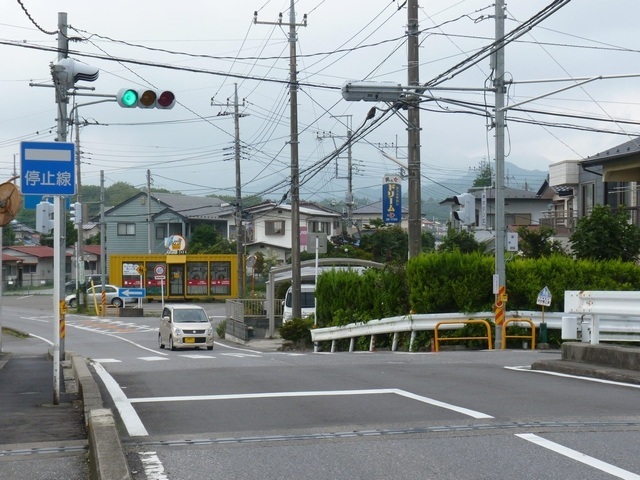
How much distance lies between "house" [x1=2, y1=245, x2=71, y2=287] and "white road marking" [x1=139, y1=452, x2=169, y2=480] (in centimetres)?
8955

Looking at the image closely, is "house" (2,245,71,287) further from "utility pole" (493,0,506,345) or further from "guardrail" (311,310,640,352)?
"utility pole" (493,0,506,345)

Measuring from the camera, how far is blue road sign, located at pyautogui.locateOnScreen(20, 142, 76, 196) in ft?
35.4

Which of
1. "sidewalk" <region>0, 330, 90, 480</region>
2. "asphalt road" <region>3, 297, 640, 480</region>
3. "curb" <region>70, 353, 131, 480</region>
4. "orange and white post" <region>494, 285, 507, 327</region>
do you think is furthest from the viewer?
"orange and white post" <region>494, 285, 507, 327</region>

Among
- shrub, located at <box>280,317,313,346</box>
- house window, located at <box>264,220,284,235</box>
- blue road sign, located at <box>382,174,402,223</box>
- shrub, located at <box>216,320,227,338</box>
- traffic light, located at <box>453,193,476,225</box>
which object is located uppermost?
house window, located at <box>264,220,284,235</box>

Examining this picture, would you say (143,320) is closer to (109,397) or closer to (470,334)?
(470,334)

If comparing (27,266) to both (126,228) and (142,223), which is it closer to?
(126,228)

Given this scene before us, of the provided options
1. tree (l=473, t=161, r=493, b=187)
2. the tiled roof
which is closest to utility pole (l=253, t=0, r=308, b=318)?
tree (l=473, t=161, r=493, b=187)

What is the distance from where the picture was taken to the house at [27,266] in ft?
308

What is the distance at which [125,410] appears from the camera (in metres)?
10.4

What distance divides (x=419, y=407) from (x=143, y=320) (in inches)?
1800

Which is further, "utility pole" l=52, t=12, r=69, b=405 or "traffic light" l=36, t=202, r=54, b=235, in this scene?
"traffic light" l=36, t=202, r=54, b=235

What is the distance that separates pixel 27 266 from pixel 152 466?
94.8 m

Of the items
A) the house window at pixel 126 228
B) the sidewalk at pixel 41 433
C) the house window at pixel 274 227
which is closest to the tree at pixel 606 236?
the sidewalk at pixel 41 433

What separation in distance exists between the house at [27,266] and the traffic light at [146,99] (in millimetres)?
80895
